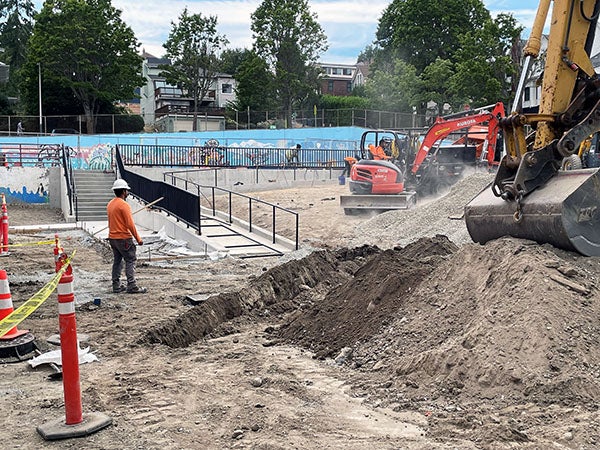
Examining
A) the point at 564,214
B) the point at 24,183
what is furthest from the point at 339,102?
the point at 564,214

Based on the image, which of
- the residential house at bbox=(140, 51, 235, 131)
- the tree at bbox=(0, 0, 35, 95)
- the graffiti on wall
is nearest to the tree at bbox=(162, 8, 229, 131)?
the residential house at bbox=(140, 51, 235, 131)

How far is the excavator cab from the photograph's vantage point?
6.78 m

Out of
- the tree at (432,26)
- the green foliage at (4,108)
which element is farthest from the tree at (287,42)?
the green foliage at (4,108)

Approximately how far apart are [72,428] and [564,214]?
16.2 feet

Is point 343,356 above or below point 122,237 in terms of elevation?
below

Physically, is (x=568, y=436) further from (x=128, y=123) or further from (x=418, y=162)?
(x=128, y=123)

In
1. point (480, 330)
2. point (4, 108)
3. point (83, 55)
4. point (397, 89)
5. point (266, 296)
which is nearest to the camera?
point (480, 330)

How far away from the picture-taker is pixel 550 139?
730 centimetres

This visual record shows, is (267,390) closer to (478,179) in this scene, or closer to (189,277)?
(189,277)

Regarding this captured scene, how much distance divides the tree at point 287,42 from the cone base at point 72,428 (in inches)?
2206

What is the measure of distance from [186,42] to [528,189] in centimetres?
5689

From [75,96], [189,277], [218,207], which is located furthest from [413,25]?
[189,277]

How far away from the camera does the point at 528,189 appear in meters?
7.06

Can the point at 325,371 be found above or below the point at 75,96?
below
